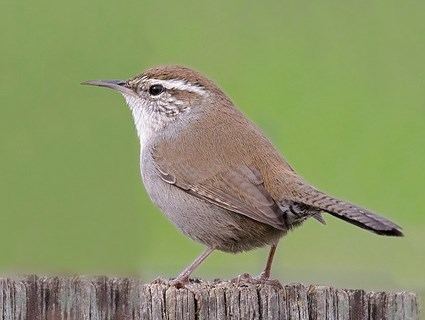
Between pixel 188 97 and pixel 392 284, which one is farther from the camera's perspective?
pixel 188 97

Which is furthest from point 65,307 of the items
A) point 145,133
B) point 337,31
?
point 337,31

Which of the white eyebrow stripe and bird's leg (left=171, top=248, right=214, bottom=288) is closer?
bird's leg (left=171, top=248, right=214, bottom=288)

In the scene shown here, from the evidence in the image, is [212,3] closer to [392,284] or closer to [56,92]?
[56,92]

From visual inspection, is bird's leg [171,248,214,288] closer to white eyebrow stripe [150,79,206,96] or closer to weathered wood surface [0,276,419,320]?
weathered wood surface [0,276,419,320]

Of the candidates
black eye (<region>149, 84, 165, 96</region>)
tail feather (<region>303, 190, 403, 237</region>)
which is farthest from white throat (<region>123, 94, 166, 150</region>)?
tail feather (<region>303, 190, 403, 237</region>)

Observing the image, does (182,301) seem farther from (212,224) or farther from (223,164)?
(223,164)

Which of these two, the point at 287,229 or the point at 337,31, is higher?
the point at 337,31

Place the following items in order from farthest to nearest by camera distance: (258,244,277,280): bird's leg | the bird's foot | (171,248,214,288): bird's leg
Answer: (258,244,277,280): bird's leg, (171,248,214,288): bird's leg, the bird's foot

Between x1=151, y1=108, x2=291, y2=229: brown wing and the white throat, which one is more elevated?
the white throat

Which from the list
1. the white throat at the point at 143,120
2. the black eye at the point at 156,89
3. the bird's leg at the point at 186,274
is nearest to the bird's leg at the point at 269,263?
the bird's leg at the point at 186,274
